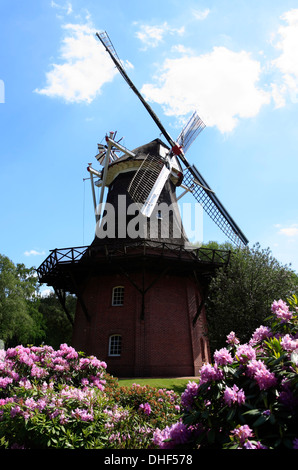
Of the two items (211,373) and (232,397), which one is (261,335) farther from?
(232,397)

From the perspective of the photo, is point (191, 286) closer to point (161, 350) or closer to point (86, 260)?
point (161, 350)

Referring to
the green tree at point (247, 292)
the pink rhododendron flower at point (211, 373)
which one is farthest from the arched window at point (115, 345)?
the pink rhododendron flower at point (211, 373)

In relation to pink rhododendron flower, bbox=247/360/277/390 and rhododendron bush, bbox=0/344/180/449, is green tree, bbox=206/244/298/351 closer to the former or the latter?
rhododendron bush, bbox=0/344/180/449

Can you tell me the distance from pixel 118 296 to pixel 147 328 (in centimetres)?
258

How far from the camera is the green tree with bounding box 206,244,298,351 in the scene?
1494cm

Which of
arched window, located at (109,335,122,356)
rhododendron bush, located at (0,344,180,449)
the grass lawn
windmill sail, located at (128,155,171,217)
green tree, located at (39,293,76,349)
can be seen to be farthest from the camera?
A: green tree, located at (39,293,76,349)

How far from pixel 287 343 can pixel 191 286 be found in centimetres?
1550

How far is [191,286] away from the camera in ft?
60.4

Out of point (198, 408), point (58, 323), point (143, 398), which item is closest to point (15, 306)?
point (58, 323)

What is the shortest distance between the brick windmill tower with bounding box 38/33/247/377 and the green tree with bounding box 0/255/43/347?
583 inches

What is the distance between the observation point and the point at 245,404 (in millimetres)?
2871

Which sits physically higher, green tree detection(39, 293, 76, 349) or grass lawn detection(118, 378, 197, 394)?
green tree detection(39, 293, 76, 349)

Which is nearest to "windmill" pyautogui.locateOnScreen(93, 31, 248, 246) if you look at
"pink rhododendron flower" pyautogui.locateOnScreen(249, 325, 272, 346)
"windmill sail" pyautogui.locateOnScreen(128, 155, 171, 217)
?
"windmill sail" pyautogui.locateOnScreen(128, 155, 171, 217)

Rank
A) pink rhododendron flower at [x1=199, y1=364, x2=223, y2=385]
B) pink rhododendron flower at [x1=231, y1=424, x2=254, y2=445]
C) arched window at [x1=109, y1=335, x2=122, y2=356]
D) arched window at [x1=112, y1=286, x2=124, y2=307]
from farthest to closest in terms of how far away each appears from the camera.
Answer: arched window at [x1=112, y1=286, x2=124, y2=307] < arched window at [x1=109, y1=335, x2=122, y2=356] < pink rhododendron flower at [x1=199, y1=364, x2=223, y2=385] < pink rhododendron flower at [x1=231, y1=424, x2=254, y2=445]
